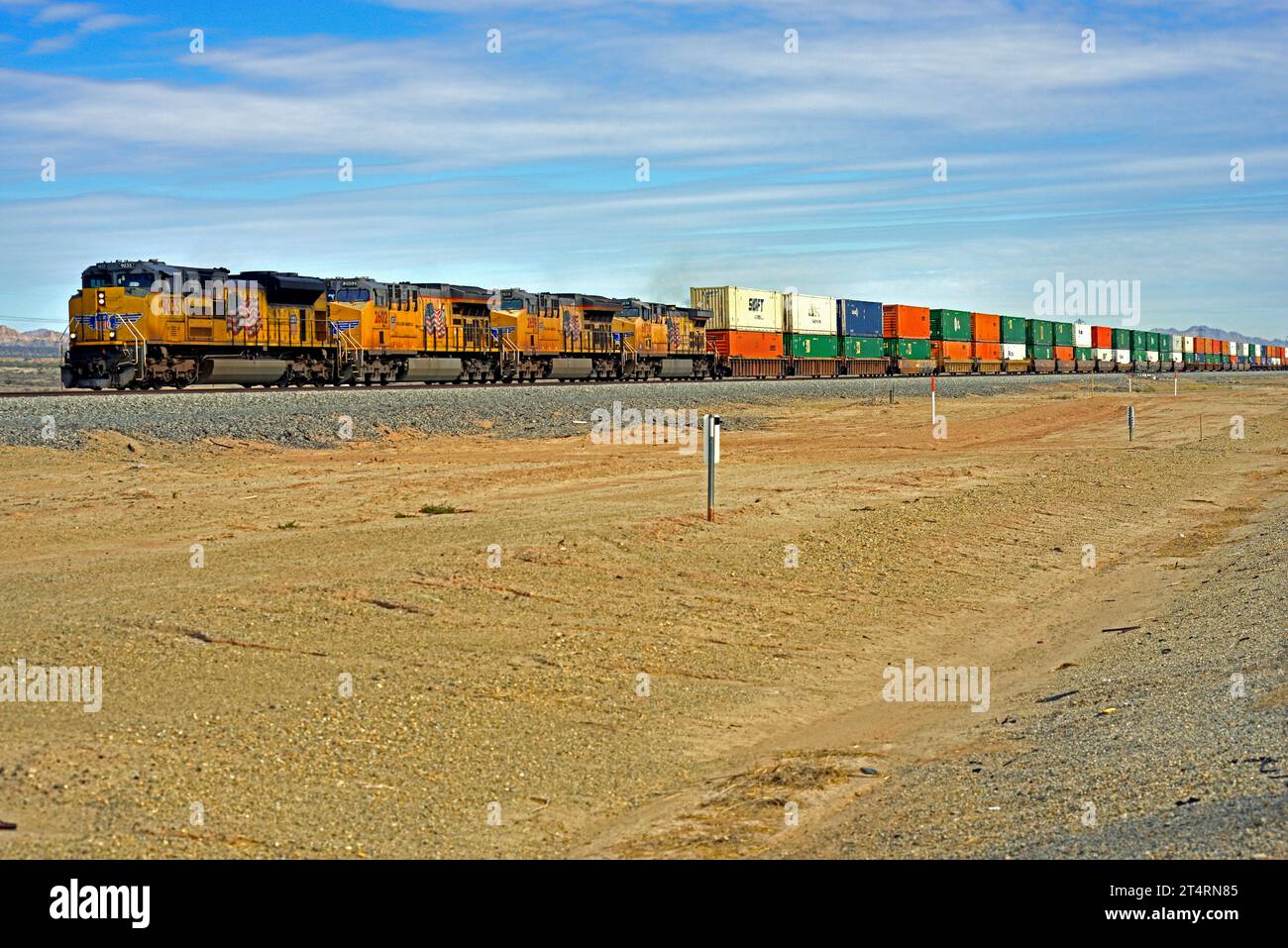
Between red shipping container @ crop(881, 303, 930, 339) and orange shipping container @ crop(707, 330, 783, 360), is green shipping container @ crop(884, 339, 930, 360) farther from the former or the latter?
orange shipping container @ crop(707, 330, 783, 360)

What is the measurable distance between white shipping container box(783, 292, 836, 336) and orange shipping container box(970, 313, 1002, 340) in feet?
55.4

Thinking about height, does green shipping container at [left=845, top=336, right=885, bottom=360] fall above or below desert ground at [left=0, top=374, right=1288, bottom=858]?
above

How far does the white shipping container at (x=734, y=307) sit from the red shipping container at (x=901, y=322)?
504 inches

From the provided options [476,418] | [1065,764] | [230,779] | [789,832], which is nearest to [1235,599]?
[1065,764]

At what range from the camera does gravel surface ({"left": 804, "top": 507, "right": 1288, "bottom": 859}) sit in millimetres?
6074

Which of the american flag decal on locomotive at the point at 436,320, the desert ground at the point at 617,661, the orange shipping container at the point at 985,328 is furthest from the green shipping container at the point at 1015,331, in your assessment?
the desert ground at the point at 617,661

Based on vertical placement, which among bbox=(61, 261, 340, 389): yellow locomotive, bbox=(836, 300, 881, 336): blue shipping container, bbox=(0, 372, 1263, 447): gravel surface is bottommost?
bbox=(0, 372, 1263, 447): gravel surface

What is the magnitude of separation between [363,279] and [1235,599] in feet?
109

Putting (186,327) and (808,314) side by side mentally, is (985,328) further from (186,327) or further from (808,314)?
(186,327)

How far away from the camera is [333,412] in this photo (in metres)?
27.5

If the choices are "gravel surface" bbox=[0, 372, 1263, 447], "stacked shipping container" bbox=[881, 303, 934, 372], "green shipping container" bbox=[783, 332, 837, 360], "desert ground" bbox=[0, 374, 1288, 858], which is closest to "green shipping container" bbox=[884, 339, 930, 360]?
"stacked shipping container" bbox=[881, 303, 934, 372]

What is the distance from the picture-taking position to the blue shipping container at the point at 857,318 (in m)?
72.7

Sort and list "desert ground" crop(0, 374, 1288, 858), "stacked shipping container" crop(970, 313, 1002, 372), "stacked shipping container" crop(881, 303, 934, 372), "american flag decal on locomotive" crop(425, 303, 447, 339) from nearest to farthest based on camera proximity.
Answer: "desert ground" crop(0, 374, 1288, 858)
"american flag decal on locomotive" crop(425, 303, 447, 339)
"stacked shipping container" crop(881, 303, 934, 372)
"stacked shipping container" crop(970, 313, 1002, 372)

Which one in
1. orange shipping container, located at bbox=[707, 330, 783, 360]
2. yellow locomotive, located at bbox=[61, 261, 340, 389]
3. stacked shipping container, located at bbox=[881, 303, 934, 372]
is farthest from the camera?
stacked shipping container, located at bbox=[881, 303, 934, 372]
